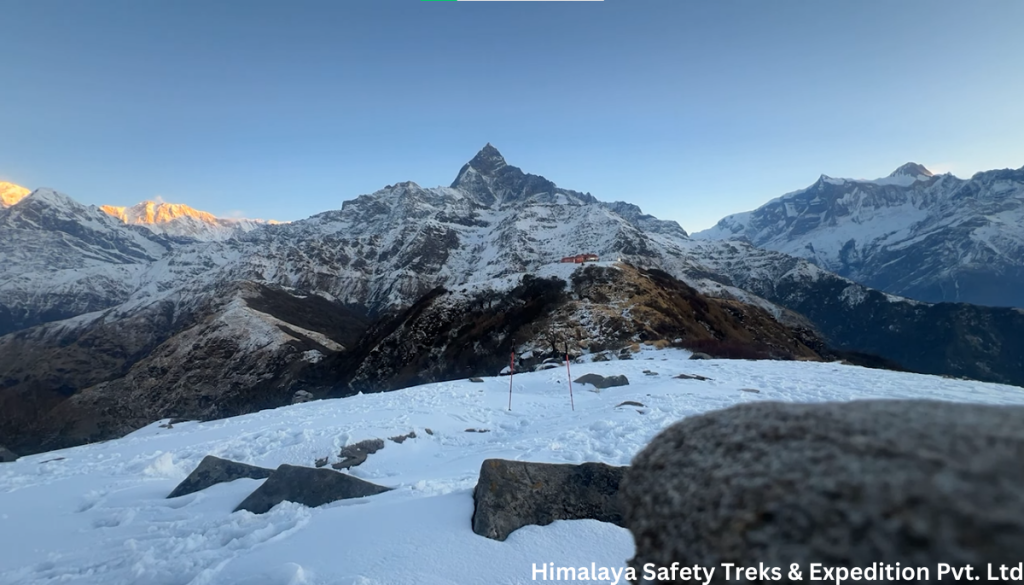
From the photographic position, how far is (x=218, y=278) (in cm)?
18575

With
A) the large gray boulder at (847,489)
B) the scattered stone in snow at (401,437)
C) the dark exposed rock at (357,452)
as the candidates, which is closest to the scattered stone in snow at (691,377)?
the scattered stone in snow at (401,437)

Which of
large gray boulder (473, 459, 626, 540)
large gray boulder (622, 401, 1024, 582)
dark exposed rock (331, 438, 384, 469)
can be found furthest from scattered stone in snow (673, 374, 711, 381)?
large gray boulder (622, 401, 1024, 582)

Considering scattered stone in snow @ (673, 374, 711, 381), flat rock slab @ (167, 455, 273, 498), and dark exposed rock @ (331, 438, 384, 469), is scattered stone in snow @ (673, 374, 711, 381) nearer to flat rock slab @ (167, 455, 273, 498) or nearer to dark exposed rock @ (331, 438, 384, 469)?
dark exposed rock @ (331, 438, 384, 469)

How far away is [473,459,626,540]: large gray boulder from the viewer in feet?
21.2

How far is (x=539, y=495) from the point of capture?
271 inches

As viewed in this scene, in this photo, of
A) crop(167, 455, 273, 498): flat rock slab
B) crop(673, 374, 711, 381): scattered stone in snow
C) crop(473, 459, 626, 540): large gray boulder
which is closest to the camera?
crop(473, 459, 626, 540): large gray boulder

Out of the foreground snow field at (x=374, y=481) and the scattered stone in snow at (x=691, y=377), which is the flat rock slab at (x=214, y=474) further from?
the scattered stone in snow at (x=691, y=377)

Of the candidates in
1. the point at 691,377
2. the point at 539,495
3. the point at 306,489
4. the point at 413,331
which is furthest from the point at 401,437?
the point at 413,331

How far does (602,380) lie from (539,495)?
1328 centimetres

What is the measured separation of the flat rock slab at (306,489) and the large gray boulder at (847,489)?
7225 millimetres

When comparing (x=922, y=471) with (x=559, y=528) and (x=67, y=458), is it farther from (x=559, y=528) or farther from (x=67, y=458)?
(x=67, y=458)

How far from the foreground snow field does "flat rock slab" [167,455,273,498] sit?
0.46 meters

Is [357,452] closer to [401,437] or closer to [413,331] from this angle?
[401,437]

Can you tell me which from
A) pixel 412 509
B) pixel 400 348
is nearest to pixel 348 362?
pixel 400 348
